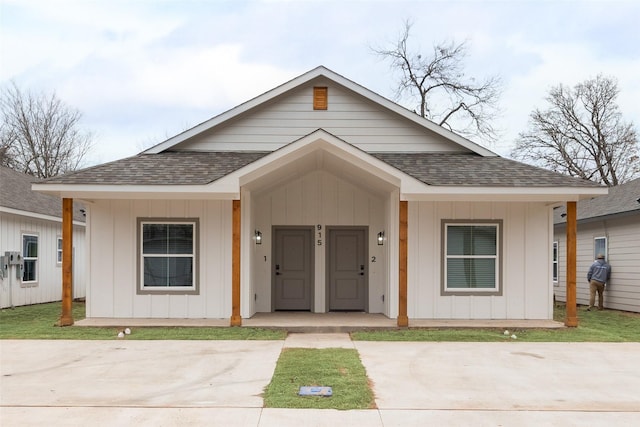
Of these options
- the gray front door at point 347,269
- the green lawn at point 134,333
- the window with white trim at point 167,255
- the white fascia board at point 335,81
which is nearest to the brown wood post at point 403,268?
the green lawn at point 134,333

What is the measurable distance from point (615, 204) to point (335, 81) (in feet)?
27.7

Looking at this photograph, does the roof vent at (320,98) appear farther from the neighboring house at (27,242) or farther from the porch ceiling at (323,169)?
the neighboring house at (27,242)

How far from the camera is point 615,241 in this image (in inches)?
630

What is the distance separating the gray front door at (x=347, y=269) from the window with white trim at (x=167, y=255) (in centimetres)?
300

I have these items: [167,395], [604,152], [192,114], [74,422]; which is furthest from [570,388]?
[192,114]

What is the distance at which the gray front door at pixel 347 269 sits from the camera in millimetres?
13531

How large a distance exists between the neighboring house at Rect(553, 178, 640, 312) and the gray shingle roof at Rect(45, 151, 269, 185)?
9.18 m

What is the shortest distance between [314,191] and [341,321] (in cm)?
310

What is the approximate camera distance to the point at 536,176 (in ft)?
38.1

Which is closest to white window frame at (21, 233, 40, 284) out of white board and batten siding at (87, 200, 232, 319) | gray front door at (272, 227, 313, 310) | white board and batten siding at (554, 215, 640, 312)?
white board and batten siding at (87, 200, 232, 319)

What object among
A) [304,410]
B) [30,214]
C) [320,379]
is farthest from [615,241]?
[30,214]

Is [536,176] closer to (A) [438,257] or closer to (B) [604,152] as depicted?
(A) [438,257]

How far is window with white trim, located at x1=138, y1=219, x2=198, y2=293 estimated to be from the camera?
12.3 meters

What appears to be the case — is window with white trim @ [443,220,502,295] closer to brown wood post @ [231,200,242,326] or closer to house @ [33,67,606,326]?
house @ [33,67,606,326]
